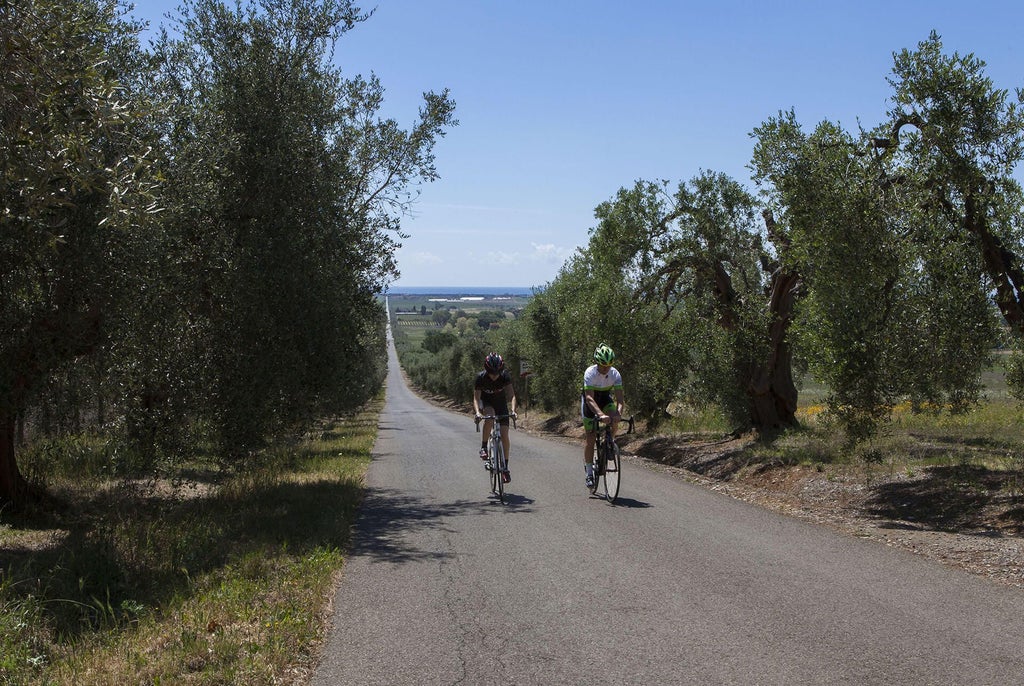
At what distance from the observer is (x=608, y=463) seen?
1238 centimetres

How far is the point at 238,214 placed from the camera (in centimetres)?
1245

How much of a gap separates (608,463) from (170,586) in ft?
21.0

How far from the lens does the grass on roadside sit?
5.62 m

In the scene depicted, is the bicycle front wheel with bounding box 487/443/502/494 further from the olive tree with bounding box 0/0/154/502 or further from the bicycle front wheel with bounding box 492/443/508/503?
the olive tree with bounding box 0/0/154/502

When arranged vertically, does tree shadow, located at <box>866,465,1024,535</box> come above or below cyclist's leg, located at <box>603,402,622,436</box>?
below

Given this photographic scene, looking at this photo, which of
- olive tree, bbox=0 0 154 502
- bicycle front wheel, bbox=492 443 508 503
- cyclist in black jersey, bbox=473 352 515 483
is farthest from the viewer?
cyclist in black jersey, bbox=473 352 515 483

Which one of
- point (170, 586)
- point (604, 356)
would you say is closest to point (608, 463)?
point (604, 356)

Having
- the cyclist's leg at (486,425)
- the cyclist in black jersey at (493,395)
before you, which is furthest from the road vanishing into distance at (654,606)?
the cyclist in black jersey at (493,395)

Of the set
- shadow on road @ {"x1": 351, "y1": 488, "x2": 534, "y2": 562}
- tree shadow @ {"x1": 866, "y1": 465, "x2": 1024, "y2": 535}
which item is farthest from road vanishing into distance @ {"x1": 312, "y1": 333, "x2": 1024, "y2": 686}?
tree shadow @ {"x1": 866, "y1": 465, "x2": 1024, "y2": 535}

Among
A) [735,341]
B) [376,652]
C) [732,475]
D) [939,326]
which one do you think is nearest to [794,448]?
[732,475]

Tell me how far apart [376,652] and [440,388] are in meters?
82.4

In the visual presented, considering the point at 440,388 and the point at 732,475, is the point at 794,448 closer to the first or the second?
the point at 732,475

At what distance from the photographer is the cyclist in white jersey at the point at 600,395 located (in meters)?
12.3

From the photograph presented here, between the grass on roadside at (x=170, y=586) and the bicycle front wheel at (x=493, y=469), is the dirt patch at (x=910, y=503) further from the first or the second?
the grass on roadside at (x=170, y=586)
